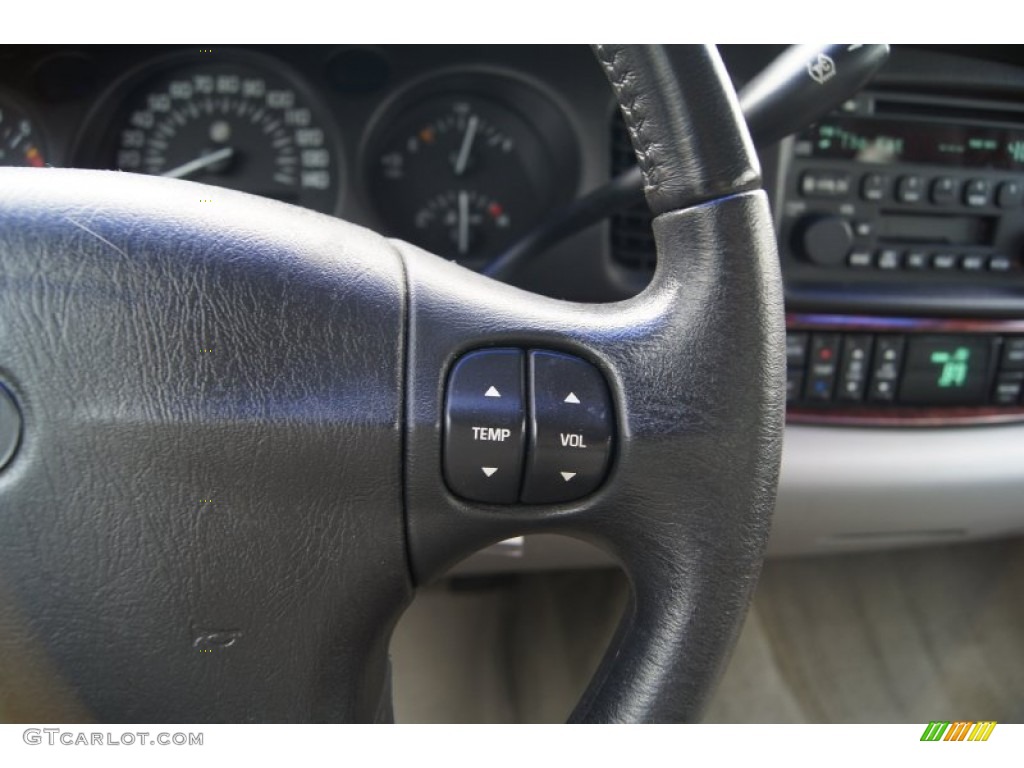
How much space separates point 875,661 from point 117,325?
4.36 feet

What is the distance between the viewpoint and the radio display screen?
1.05 metres

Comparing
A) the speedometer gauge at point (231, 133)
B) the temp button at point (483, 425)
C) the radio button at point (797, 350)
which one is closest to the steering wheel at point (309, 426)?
the temp button at point (483, 425)

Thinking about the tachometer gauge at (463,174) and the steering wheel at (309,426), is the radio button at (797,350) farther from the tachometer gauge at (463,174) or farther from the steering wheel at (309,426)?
the steering wheel at (309,426)

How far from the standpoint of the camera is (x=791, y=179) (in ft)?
3.47

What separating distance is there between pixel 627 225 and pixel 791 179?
0.20m

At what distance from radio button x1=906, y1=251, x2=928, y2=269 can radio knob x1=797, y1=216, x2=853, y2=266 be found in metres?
0.08

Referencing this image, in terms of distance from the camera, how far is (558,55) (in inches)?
42.8

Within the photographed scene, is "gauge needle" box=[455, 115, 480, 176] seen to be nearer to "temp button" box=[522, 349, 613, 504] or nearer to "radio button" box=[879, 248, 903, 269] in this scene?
"radio button" box=[879, 248, 903, 269]

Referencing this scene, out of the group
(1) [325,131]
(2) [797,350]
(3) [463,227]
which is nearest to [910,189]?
(2) [797,350]

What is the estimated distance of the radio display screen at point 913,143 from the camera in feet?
3.44

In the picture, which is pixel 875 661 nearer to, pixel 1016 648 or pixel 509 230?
pixel 1016 648
